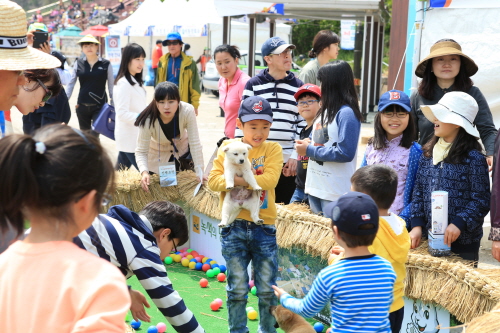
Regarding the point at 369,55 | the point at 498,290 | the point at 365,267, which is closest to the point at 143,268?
the point at 365,267

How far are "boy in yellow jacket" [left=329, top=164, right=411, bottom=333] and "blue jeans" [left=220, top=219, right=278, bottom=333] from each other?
80 cm

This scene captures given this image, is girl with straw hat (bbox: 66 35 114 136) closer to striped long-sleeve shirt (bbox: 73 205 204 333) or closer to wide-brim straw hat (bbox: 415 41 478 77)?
wide-brim straw hat (bbox: 415 41 478 77)

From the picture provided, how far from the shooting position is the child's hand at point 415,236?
151 inches

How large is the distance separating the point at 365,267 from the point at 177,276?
11.0 feet

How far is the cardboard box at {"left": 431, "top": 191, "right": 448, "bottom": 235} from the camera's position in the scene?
3.50m

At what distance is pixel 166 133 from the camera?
18.3ft

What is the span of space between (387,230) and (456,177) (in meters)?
0.84

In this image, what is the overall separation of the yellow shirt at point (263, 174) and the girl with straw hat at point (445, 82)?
1.23 metres

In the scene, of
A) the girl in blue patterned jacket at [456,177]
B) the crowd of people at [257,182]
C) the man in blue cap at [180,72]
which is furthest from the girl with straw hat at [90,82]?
the girl in blue patterned jacket at [456,177]

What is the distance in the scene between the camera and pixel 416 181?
388 cm

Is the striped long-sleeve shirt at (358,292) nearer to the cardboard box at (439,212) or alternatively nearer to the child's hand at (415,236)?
the cardboard box at (439,212)

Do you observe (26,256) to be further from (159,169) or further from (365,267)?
(159,169)

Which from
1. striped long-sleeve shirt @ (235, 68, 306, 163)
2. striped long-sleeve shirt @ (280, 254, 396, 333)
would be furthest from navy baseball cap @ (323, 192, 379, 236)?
striped long-sleeve shirt @ (235, 68, 306, 163)

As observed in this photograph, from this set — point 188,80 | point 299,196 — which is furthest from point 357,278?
point 188,80
